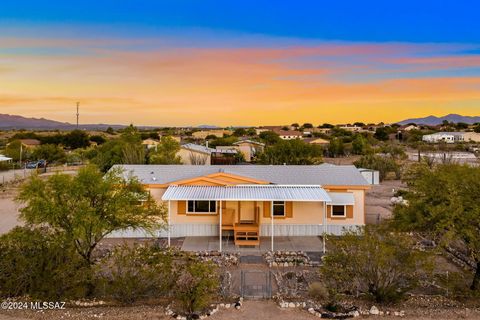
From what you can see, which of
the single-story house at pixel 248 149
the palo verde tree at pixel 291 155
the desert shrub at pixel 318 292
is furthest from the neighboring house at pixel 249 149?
the desert shrub at pixel 318 292

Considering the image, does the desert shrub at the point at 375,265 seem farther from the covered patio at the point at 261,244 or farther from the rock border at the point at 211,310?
the covered patio at the point at 261,244

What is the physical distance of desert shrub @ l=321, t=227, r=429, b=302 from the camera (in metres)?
12.4

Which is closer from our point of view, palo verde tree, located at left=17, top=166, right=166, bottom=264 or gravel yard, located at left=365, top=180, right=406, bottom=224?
palo verde tree, located at left=17, top=166, right=166, bottom=264

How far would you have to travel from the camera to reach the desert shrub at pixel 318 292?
12727 millimetres

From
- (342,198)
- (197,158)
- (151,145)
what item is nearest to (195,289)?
Result: (342,198)

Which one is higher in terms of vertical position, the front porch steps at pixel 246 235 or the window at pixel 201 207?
the window at pixel 201 207

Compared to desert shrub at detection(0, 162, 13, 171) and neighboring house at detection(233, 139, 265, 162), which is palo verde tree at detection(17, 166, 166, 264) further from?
desert shrub at detection(0, 162, 13, 171)

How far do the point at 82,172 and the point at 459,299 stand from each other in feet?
39.4

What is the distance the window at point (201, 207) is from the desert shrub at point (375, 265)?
8.28m

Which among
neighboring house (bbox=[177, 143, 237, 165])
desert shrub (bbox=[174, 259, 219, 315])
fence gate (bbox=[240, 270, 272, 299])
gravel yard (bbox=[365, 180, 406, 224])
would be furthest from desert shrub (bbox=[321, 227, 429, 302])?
neighboring house (bbox=[177, 143, 237, 165])

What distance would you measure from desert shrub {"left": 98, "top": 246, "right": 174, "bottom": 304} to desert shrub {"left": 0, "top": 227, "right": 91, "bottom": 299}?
0.77 meters

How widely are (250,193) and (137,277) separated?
7.35 metres

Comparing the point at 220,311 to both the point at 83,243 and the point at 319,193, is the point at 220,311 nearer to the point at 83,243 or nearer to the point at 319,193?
the point at 83,243

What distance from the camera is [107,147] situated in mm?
43000
